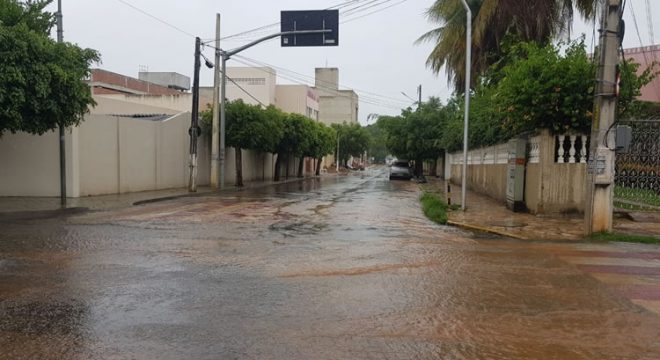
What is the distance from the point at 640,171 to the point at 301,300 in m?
14.0

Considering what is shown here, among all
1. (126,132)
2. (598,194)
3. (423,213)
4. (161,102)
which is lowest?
(423,213)

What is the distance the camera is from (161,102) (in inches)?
1766

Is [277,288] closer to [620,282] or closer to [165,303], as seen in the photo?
[165,303]

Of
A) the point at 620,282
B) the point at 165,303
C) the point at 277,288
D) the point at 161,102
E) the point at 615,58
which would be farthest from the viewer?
the point at 161,102

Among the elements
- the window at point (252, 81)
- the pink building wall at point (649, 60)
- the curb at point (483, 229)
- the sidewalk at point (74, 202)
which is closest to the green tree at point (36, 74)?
the sidewalk at point (74, 202)

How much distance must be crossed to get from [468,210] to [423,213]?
1.41 metres

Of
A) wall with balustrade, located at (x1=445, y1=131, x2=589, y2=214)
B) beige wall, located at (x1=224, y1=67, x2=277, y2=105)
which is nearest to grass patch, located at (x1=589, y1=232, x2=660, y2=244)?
wall with balustrade, located at (x1=445, y1=131, x2=589, y2=214)

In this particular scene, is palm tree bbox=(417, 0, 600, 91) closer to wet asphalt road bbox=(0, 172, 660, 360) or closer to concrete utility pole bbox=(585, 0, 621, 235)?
concrete utility pole bbox=(585, 0, 621, 235)

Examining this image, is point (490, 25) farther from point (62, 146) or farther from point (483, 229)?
point (62, 146)

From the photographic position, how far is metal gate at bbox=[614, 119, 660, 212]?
1543 centimetres

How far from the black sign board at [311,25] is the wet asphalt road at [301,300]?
479 inches

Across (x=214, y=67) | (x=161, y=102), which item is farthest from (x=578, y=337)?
(x=161, y=102)

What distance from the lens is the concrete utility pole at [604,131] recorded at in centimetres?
1099

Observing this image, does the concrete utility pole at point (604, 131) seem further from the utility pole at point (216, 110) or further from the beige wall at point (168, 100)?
the beige wall at point (168, 100)
